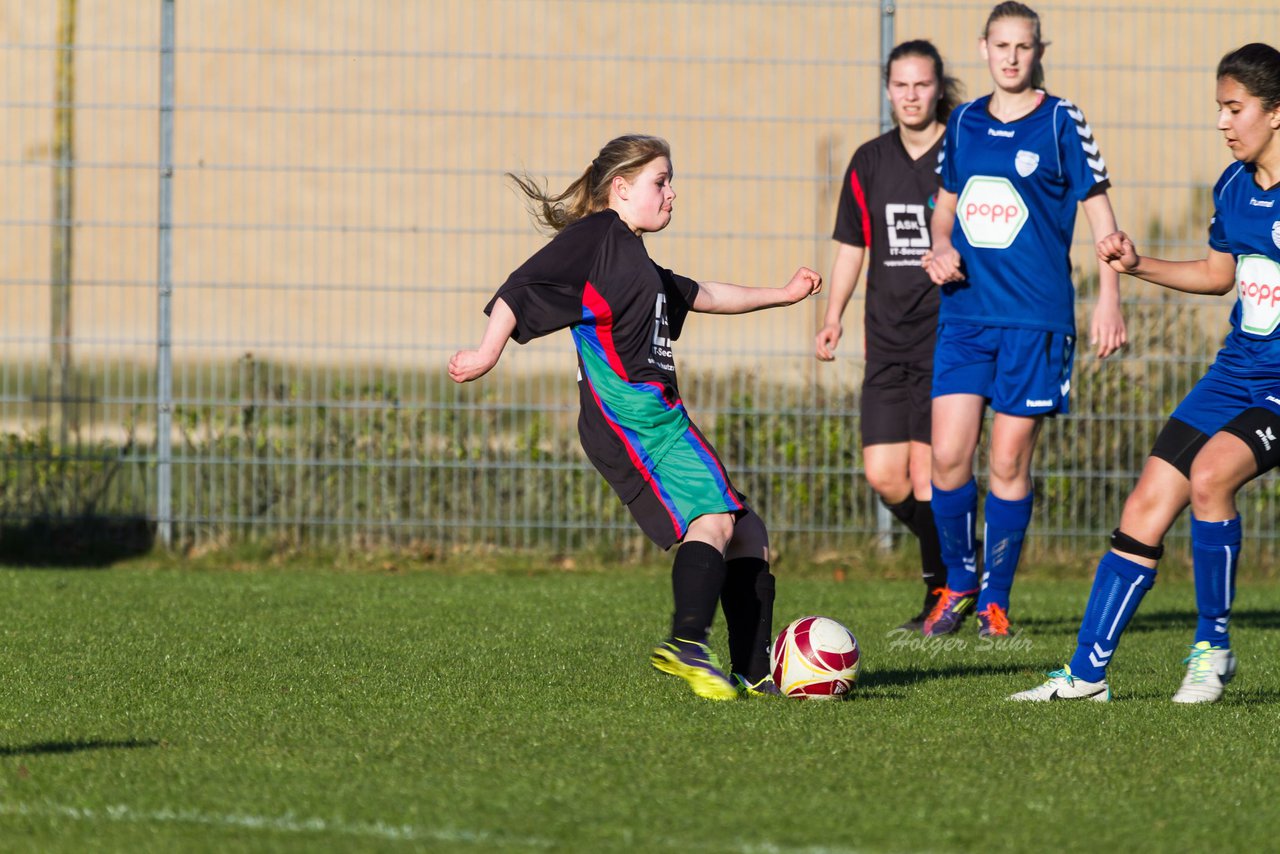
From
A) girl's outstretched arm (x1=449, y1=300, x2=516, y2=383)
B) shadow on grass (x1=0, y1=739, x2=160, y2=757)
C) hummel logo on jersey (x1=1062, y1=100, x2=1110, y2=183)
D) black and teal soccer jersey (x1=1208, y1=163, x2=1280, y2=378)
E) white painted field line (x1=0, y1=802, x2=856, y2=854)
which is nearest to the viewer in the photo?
white painted field line (x1=0, y1=802, x2=856, y2=854)

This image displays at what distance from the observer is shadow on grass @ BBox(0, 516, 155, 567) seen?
9.33m

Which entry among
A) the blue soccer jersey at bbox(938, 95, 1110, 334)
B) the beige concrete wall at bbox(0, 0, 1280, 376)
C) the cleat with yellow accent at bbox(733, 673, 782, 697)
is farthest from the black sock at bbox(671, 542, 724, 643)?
the beige concrete wall at bbox(0, 0, 1280, 376)

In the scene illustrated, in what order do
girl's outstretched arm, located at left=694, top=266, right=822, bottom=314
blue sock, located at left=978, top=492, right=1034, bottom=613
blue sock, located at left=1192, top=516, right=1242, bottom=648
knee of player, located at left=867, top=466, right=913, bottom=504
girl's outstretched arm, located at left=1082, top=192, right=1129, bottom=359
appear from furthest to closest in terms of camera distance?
1. knee of player, located at left=867, top=466, right=913, bottom=504
2. blue sock, located at left=978, top=492, right=1034, bottom=613
3. girl's outstretched arm, located at left=1082, top=192, right=1129, bottom=359
4. girl's outstretched arm, located at left=694, top=266, right=822, bottom=314
5. blue sock, located at left=1192, top=516, right=1242, bottom=648

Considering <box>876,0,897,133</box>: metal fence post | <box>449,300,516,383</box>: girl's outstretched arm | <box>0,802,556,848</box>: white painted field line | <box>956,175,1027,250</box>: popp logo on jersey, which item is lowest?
<box>0,802,556,848</box>: white painted field line

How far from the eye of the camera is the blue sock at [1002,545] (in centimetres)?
689

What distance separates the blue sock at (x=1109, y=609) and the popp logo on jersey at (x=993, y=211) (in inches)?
75.1

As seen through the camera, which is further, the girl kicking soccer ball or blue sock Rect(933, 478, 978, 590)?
blue sock Rect(933, 478, 978, 590)

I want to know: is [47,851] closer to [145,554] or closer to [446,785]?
[446,785]

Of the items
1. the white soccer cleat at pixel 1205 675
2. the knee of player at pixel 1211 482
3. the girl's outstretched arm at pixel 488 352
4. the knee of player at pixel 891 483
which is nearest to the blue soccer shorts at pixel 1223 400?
the knee of player at pixel 1211 482

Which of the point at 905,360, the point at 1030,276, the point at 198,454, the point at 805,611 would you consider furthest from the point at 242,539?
the point at 1030,276

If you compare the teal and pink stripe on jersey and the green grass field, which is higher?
the teal and pink stripe on jersey

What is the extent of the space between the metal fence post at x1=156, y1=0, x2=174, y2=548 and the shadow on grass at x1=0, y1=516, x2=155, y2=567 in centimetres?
16

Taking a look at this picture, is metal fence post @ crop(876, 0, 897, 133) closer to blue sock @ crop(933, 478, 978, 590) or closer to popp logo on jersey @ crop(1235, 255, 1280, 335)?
blue sock @ crop(933, 478, 978, 590)

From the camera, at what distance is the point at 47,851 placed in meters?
3.30
